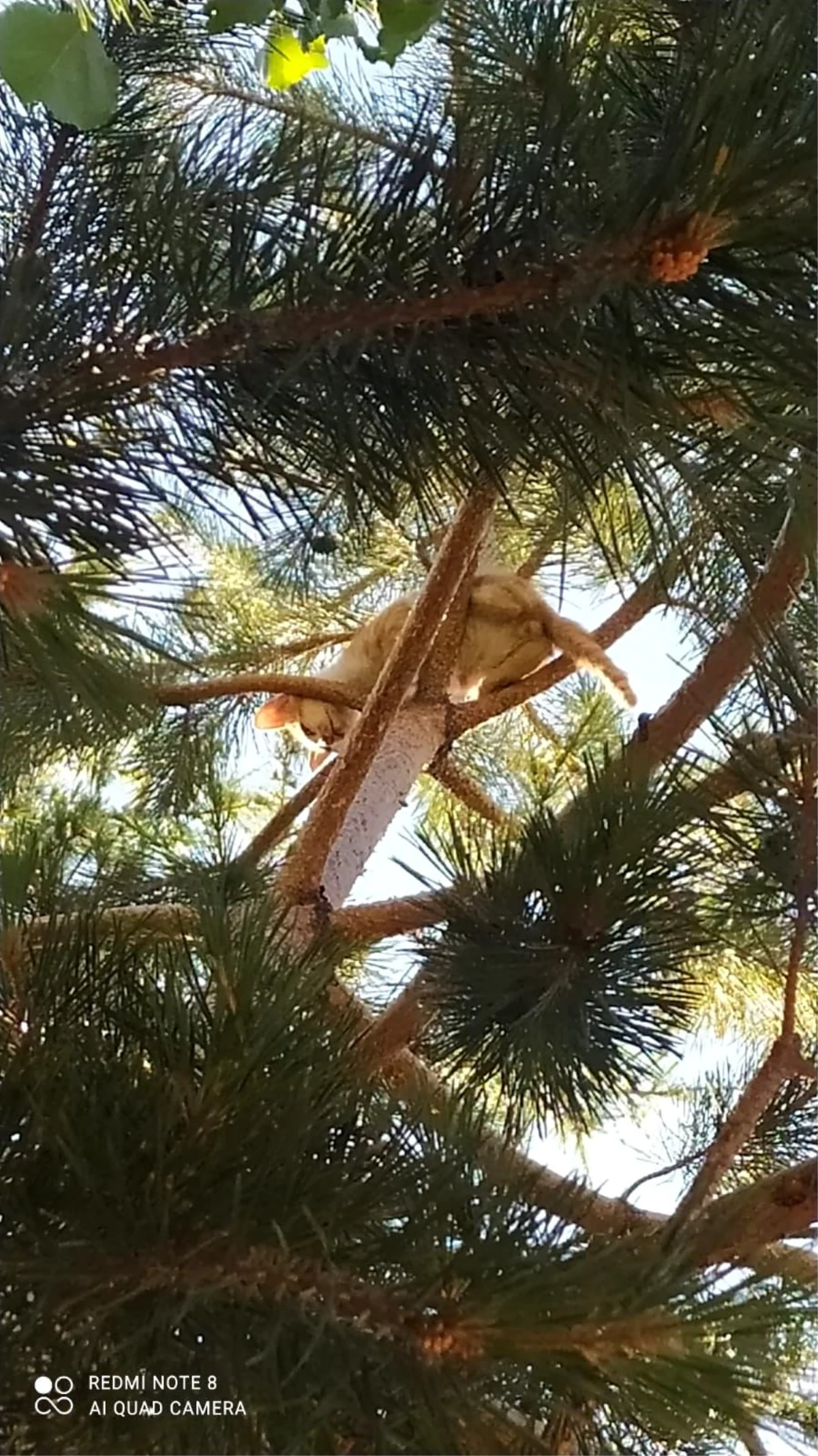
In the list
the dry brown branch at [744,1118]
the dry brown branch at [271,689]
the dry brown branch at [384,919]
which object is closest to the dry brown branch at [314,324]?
the dry brown branch at [744,1118]

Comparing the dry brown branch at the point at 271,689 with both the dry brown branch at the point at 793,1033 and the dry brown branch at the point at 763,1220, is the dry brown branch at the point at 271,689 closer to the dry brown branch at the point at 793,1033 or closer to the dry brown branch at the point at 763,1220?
the dry brown branch at the point at 793,1033

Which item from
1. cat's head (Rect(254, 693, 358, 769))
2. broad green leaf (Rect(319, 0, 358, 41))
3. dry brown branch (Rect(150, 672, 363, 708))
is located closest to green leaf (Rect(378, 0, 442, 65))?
broad green leaf (Rect(319, 0, 358, 41))

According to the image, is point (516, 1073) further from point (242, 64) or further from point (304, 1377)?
point (242, 64)

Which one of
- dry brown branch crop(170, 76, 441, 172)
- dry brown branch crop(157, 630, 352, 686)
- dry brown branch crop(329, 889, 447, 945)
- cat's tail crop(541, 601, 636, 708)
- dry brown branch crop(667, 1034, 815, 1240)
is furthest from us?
dry brown branch crop(157, 630, 352, 686)

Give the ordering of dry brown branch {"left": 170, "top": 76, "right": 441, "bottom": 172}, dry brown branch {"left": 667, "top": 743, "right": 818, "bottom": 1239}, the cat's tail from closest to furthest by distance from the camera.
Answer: dry brown branch {"left": 667, "top": 743, "right": 818, "bottom": 1239} < dry brown branch {"left": 170, "top": 76, "right": 441, "bottom": 172} < the cat's tail

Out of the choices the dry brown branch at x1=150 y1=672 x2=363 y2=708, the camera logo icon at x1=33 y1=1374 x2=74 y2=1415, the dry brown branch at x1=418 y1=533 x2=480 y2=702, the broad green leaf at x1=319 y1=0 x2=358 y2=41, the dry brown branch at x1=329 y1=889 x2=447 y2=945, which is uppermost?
the dry brown branch at x1=418 y1=533 x2=480 y2=702

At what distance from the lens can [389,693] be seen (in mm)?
1170

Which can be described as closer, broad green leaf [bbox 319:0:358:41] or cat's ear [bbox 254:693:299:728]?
broad green leaf [bbox 319:0:358:41]

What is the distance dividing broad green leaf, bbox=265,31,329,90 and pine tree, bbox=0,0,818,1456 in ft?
0.14

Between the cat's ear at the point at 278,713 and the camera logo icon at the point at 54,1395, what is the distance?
1156 millimetres

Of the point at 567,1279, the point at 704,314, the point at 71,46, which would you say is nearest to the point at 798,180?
the point at 704,314

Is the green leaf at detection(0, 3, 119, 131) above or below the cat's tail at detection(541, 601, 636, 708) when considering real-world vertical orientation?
below

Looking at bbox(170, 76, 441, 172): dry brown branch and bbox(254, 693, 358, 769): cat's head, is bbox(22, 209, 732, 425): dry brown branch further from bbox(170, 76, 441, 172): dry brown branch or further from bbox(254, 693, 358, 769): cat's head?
bbox(254, 693, 358, 769): cat's head

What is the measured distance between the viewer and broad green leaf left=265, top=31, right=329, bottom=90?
0.47 m
